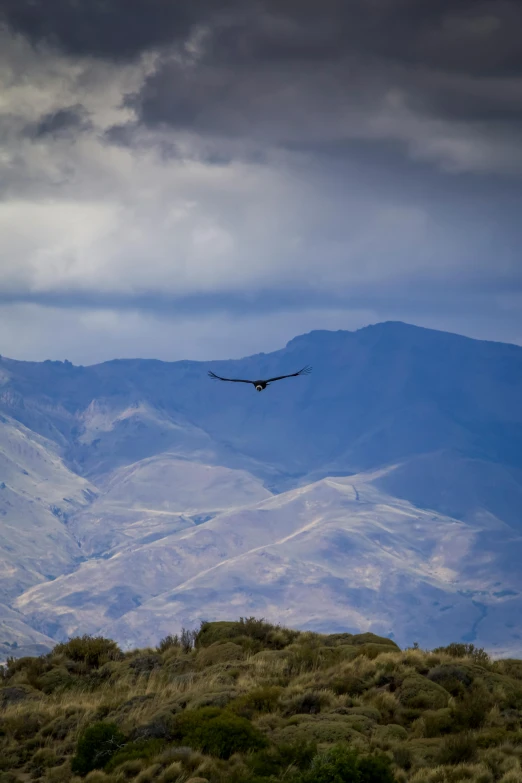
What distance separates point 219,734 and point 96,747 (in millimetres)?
3719

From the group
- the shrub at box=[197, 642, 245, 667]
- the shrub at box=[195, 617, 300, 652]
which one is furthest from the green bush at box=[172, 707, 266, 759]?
the shrub at box=[195, 617, 300, 652]

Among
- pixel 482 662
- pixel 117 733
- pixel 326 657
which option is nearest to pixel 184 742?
pixel 117 733

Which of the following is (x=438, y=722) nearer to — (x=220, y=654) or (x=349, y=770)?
(x=349, y=770)

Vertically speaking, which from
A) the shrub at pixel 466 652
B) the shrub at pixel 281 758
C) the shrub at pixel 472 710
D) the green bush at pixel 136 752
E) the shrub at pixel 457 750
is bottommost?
the green bush at pixel 136 752

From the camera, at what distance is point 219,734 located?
27859 millimetres

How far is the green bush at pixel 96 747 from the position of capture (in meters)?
28.3

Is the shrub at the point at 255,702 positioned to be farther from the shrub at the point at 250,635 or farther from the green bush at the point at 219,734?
the shrub at the point at 250,635

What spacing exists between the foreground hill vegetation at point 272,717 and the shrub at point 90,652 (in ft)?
4.70

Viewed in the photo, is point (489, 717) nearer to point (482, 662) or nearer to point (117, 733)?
point (482, 662)

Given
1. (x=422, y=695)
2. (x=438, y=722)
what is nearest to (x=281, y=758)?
(x=438, y=722)

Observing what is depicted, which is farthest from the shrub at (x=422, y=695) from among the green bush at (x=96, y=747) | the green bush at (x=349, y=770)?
the green bush at (x=96, y=747)

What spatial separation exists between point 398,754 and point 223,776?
15.5ft

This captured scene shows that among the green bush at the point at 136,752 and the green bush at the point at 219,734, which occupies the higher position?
the green bush at the point at 219,734

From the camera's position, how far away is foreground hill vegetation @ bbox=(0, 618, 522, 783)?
26266 mm
